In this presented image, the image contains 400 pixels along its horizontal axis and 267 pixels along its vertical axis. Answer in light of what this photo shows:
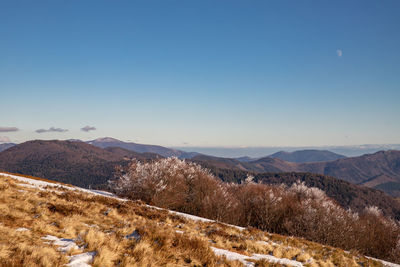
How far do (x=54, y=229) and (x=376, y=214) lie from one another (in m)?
97.4

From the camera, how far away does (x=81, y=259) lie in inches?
241

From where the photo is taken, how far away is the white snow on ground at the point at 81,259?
5.87 meters

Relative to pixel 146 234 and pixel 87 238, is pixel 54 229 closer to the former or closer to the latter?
pixel 87 238

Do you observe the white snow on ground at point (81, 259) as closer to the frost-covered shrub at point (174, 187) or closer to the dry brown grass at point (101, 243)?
the dry brown grass at point (101, 243)

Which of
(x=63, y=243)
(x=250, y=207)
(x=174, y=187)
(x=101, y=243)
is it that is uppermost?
(x=101, y=243)

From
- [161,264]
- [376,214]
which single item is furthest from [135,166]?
[376,214]

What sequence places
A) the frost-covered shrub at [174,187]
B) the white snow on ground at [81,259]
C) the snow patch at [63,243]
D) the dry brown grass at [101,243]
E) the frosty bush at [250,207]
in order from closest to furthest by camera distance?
the white snow on ground at [81,259] → the dry brown grass at [101,243] → the snow patch at [63,243] → the frost-covered shrub at [174,187] → the frosty bush at [250,207]

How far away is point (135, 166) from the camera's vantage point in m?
48.9

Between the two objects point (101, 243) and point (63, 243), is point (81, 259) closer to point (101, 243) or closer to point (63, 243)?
point (101, 243)

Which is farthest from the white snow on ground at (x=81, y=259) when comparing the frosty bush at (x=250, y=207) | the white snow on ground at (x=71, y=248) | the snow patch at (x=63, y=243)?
the frosty bush at (x=250, y=207)

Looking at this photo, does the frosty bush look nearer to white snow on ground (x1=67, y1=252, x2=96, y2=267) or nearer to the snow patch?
→ the snow patch

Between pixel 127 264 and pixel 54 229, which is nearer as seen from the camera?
pixel 127 264

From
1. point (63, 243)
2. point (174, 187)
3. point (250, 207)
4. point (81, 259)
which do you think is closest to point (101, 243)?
point (81, 259)

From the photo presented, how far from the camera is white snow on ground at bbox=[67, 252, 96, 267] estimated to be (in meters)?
5.87
